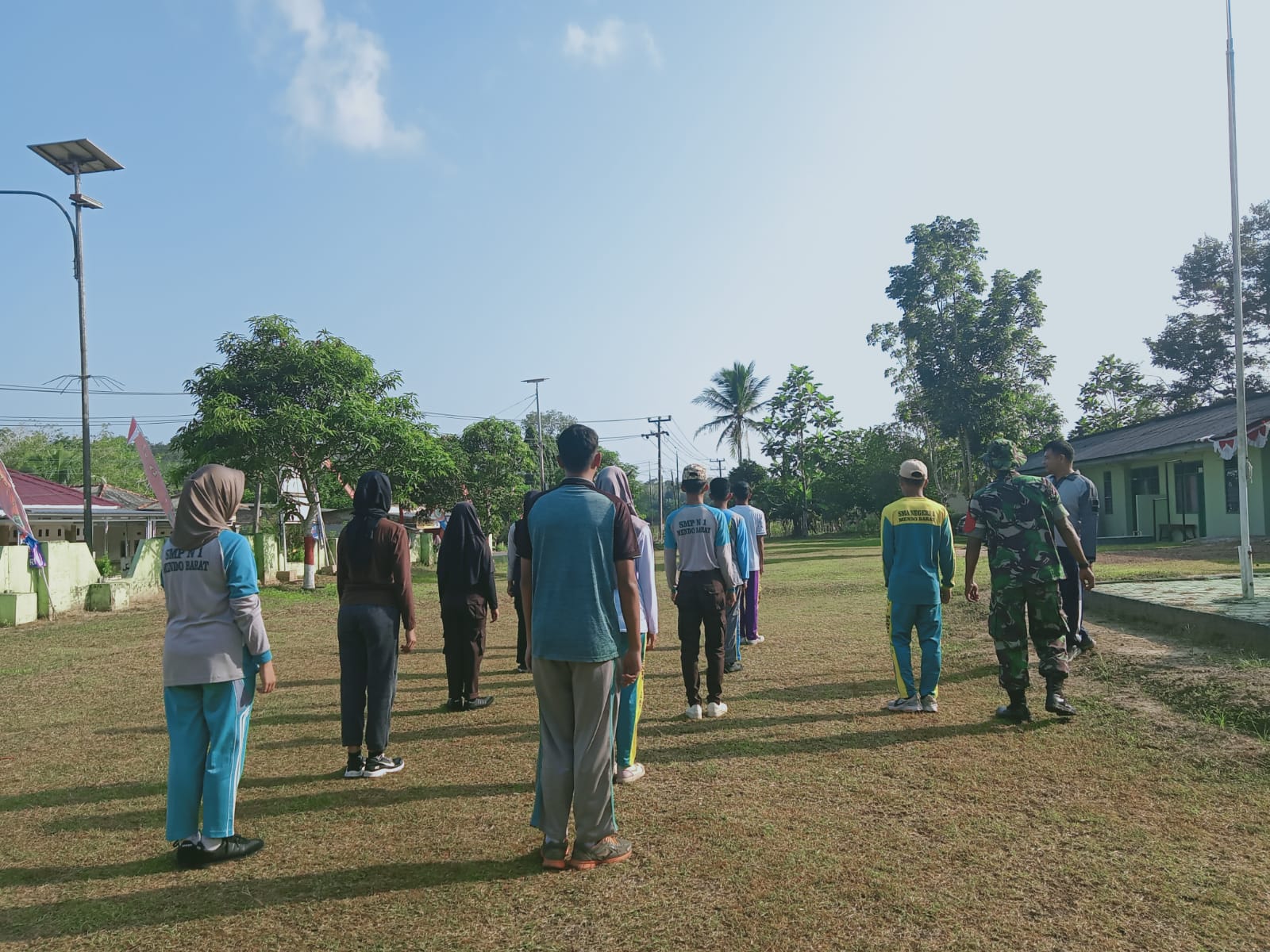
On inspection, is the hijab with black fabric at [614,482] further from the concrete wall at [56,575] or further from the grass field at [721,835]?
the concrete wall at [56,575]

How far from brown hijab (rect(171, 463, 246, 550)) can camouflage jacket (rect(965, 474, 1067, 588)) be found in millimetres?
4668

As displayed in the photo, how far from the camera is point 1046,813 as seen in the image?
4.18 m

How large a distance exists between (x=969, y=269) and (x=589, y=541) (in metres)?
36.5

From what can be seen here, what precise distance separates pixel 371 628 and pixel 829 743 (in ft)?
9.85

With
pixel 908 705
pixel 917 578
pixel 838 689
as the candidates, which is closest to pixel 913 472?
pixel 917 578

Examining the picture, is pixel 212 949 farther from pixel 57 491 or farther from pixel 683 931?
pixel 57 491

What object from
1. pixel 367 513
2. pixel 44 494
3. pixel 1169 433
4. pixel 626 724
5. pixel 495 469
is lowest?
pixel 626 724

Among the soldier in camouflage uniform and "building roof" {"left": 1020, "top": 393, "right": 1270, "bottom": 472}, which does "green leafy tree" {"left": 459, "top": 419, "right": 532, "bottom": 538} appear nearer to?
"building roof" {"left": 1020, "top": 393, "right": 1270, "bottom": 472}

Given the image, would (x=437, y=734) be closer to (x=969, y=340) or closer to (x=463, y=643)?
(x=463, y=643)

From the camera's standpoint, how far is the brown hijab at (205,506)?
3896 mm

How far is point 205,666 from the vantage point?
3.88 meters

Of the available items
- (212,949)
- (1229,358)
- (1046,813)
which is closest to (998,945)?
(1046,813)

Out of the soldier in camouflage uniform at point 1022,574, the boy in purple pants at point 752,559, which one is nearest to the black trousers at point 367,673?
the soldier in camouflage uniform at point 1022,574

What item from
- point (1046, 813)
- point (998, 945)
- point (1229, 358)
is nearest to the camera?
point (998, 945)
